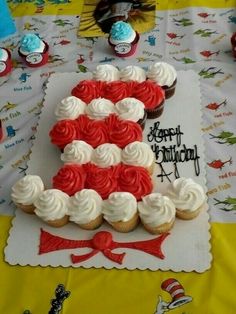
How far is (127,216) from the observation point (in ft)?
3.70

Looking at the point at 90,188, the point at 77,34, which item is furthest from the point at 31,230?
the point at 77,34

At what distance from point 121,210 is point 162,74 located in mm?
497

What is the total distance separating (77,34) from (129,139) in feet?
2.14

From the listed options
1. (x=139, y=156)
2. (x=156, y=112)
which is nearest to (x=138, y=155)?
(x=139, y=156)

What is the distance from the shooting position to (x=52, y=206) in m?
1.17

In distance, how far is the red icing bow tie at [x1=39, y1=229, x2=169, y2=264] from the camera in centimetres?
115

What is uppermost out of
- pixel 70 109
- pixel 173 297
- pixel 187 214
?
pixel 70 109

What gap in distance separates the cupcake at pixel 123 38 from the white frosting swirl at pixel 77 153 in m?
0.48

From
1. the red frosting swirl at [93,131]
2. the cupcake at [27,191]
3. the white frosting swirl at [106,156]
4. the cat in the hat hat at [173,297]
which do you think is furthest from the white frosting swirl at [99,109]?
the cat in the hat hat at [173,297]

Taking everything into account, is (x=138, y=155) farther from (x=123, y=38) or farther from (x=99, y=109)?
(x=123, y=38)

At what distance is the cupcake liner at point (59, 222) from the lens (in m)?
1.18

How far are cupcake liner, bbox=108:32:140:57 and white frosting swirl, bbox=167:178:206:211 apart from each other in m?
0.62

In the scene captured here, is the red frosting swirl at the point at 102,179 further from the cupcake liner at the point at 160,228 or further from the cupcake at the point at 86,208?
the cupcake liner at the point at 160,228

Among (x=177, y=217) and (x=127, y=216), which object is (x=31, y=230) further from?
(x=177, y=217)
